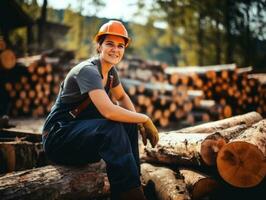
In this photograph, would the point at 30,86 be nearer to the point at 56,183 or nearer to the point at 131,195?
the point at 56,183

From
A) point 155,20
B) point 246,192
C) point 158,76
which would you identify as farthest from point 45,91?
point 155,20

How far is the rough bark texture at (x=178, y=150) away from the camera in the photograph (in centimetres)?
364

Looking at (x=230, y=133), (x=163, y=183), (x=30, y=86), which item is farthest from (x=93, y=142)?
(x=30, y=86)

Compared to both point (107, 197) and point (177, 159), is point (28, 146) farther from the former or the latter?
point (177, 159)

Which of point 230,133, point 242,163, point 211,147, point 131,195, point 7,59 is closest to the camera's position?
point 131,195

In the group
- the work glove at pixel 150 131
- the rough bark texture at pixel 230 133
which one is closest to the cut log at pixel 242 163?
the rough bark texture at pixel 230 133

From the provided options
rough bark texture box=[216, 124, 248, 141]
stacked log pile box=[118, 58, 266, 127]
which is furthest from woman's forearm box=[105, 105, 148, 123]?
stacked log pile box=[118, 58, 266, 127]

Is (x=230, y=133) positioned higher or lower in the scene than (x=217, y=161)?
higher

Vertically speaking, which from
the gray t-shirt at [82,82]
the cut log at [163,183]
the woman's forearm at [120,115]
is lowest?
the cut log at [163,183]

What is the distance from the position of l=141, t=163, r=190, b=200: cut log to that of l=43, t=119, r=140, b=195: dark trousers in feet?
1.69

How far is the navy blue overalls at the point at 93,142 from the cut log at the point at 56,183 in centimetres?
13

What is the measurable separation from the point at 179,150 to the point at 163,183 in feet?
1.61

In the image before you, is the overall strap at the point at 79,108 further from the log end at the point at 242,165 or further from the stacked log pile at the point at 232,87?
the stacked log pile at the point at 232,87

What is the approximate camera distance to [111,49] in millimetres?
3414
